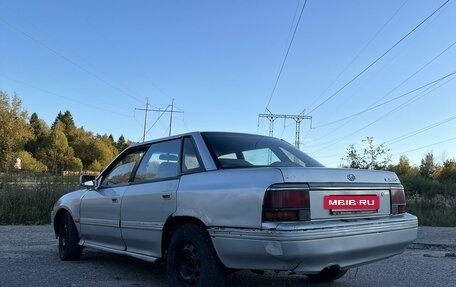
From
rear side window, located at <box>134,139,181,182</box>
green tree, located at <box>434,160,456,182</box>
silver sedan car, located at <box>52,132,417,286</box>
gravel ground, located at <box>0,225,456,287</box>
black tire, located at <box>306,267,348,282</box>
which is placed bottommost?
gravel ground, located at <box>0,225,456,287</box>

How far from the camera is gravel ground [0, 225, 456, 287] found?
5.60 metres

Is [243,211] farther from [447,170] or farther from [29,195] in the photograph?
[447,170]

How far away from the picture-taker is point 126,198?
5629 millimetres

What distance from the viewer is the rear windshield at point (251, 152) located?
487 cm

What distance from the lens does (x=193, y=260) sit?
4.57 m

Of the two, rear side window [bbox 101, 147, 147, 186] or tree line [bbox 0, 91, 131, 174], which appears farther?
tree line [bbox 0, 91, 131, 174]

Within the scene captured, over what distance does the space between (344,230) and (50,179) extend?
14007 mm

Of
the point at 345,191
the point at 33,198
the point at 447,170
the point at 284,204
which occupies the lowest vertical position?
the point at 33,198

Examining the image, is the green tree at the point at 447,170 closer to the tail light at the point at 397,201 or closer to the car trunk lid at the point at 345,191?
the tail light at the point at 397,201

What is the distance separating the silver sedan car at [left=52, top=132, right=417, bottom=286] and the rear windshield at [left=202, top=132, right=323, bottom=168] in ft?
0.05

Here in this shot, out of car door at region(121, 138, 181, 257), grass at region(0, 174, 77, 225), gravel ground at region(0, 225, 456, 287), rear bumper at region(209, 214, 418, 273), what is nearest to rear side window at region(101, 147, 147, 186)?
car door at region(121, 138, 181, 257)

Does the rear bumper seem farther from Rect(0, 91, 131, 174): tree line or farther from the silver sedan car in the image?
Rect(0, 91, 131, 174): tree line

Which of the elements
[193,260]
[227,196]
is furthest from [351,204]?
[193,260]

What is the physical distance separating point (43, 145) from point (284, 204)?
84440mm
